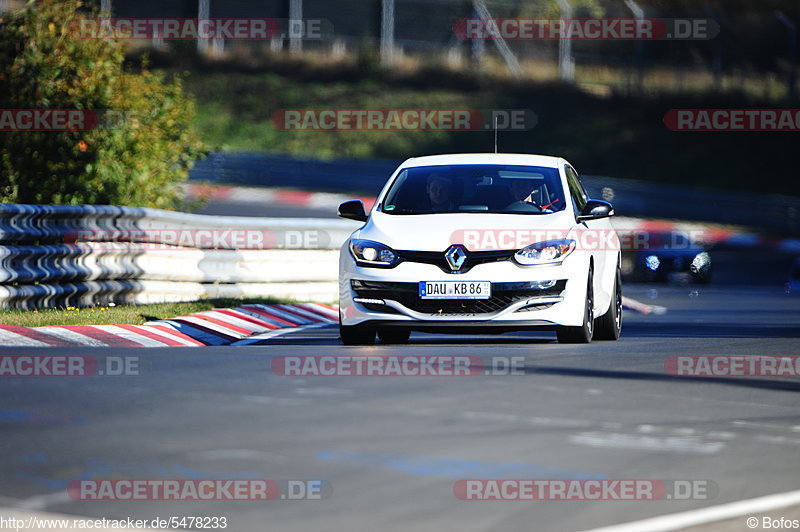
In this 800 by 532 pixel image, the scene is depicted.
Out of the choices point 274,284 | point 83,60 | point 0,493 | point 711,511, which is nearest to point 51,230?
point 274,284

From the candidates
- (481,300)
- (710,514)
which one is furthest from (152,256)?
(710,514)

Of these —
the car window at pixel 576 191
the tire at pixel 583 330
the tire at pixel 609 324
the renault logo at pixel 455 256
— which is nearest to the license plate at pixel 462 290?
the renault logo at pixel 455 256

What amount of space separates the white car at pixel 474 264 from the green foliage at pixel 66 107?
7.98 m

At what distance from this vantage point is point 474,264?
11.5 metres

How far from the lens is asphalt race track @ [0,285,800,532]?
5.73 m

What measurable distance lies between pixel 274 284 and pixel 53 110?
3672mm

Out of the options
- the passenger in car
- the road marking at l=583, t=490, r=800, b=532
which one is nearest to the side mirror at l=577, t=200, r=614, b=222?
the passenger in car

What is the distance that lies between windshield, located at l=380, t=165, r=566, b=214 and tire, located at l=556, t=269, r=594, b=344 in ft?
2.71

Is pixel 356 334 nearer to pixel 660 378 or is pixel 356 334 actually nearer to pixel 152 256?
pixel 660 378

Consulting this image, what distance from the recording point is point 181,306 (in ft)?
51.2

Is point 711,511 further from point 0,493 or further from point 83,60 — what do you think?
point 83,60

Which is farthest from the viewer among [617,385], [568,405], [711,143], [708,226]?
[711,143]

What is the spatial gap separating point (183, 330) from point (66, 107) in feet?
23.2

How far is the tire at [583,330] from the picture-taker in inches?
467
